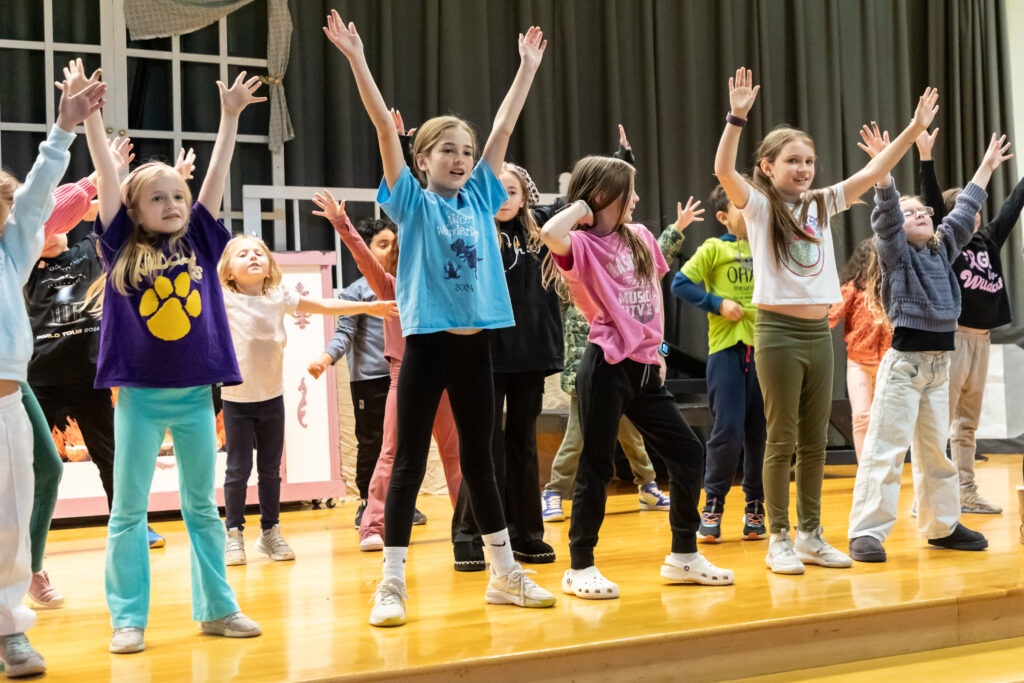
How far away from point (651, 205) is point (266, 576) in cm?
385

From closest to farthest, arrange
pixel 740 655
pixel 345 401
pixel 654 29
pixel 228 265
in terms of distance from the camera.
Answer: pixel 740 655 < pixel 228 265 < pixel 345 401 < pixel 654 29

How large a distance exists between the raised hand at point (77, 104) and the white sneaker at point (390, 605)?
4.11 feet

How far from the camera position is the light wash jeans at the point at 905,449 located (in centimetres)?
308

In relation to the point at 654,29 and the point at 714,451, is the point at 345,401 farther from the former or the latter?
the point at 654,29

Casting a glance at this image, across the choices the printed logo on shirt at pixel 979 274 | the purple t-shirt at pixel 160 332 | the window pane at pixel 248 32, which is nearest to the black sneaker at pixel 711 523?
the printed logo on shirt at pixel 979 274

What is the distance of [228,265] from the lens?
3.38 meters

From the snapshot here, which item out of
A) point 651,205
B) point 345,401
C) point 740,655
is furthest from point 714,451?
point 651,205

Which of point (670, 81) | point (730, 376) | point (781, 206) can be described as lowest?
point (730, 376)

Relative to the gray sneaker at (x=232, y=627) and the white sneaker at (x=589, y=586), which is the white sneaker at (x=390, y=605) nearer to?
the gray sneaker at (x=232, y=627)

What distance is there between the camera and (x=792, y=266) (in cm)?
285

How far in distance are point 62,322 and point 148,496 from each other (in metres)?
1.69

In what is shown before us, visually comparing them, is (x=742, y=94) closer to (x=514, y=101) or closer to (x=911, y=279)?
(x=514, y=101)

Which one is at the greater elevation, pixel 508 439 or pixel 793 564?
pixel 508 439

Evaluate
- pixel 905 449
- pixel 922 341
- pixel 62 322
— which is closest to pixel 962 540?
pixel 905 449
